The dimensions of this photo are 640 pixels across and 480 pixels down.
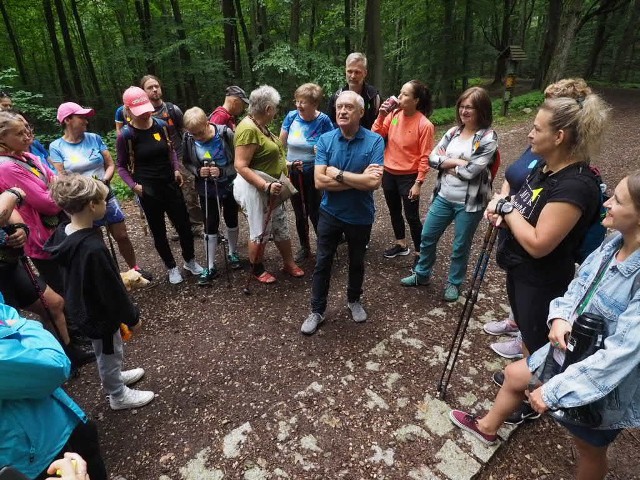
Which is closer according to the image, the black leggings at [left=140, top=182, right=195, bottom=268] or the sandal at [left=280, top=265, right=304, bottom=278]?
the black leggings at [left=140, top=182, right=195, bottom=268]

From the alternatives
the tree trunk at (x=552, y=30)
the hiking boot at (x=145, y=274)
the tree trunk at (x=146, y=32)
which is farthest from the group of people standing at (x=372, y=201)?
the tree trunk at (x=552, y=30)

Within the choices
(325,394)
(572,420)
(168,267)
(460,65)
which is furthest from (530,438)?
(460,65)

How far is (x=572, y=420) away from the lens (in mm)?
1749

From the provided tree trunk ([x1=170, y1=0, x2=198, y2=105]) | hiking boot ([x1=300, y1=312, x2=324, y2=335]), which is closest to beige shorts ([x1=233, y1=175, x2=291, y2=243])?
hiking boot ([x1=300, y1=312, x2=324, y2=335])

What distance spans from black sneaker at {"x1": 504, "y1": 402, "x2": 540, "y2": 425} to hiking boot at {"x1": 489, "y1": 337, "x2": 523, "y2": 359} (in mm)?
634

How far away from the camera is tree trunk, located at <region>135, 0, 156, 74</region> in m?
14.0

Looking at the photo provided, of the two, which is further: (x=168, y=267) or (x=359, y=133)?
(x=168, y=267)

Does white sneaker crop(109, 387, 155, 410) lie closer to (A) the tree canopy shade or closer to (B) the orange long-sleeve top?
(B) the orange long-sleeve top

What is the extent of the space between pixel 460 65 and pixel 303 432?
19344mm

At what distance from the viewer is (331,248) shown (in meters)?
3.54

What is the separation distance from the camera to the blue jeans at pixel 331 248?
3.48m

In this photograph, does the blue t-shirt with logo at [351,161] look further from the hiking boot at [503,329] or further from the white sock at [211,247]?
the white sock at [211,247]

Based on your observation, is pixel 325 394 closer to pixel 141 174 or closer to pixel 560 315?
pixel 560 315

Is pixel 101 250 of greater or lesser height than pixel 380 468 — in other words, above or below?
above
